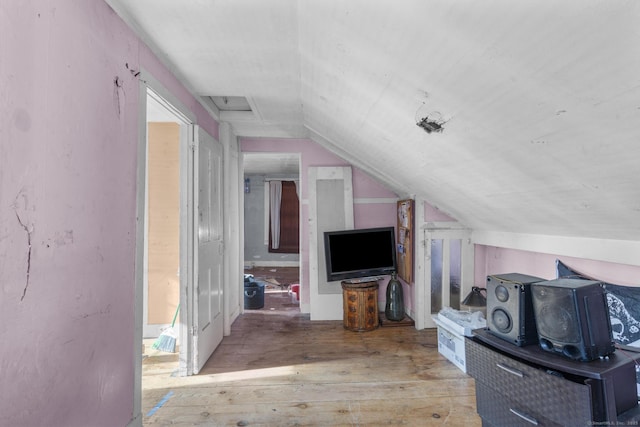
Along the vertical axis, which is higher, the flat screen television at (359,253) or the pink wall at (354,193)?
the pink wall at (354,193)

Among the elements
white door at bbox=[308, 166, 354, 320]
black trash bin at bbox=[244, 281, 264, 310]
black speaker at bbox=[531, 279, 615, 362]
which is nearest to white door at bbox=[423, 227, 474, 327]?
white door at bbox=[308, 166, 354, 320]

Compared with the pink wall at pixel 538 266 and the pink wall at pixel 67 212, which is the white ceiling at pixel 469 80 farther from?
the pink wall at pixel 67 212

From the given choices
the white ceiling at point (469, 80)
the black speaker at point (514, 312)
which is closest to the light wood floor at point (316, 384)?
the black speaker at point (514, 312)

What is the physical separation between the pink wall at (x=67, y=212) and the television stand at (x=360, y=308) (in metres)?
2.33

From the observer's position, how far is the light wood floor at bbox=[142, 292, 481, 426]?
2.04 m

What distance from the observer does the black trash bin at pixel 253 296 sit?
438 centimetres

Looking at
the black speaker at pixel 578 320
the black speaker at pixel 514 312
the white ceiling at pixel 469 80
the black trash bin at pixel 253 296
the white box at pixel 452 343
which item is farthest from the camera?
the black trash bin at pixel 253 296

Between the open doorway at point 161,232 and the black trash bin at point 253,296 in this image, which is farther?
the black trash bin at point 253,296

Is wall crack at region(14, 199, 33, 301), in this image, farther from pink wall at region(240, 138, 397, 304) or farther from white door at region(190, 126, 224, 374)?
pink wall at region(240, 138, 397, 304)

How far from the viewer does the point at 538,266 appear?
8.30ft

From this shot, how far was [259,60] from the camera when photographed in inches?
81.8

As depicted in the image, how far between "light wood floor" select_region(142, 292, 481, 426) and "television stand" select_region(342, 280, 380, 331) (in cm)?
11

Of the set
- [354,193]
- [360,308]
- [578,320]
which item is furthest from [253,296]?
[578,320]

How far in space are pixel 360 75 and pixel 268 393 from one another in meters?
2.26
